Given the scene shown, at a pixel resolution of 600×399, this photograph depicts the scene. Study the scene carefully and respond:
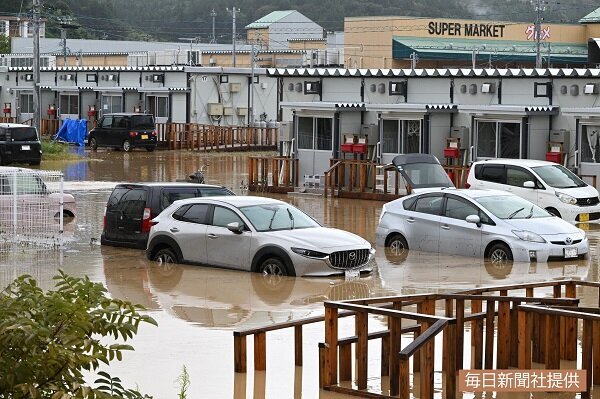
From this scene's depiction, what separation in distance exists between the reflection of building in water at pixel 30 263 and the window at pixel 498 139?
15129 millimetres

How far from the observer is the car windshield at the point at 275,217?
20938 millimetres

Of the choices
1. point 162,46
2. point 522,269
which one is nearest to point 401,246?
point 522,269

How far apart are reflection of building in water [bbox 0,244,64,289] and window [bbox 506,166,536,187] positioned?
1106 centimetres

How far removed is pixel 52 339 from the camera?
826 centimetres

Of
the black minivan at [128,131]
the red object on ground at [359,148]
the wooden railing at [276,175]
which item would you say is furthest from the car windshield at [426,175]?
the black minivan at [128,131]

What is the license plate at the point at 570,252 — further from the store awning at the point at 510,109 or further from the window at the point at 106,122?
the window at the point at 106,122

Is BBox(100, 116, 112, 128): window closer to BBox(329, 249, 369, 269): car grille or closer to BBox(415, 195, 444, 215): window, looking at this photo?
→ BBox(415, 195, 444, 215): window

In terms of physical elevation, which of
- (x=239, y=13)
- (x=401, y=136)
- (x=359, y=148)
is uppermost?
(x=239, y=13)

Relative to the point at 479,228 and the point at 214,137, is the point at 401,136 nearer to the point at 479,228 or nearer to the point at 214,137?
the point at 479,228

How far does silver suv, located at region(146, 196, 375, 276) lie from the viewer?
20219 mm

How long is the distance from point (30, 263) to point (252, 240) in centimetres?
439

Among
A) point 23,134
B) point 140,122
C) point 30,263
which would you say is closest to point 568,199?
point 30,263

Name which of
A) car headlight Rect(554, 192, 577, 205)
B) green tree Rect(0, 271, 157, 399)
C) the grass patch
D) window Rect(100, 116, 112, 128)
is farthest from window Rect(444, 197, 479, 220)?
window Rect(100, 116, 112, 128)

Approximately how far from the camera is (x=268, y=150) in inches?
2314
